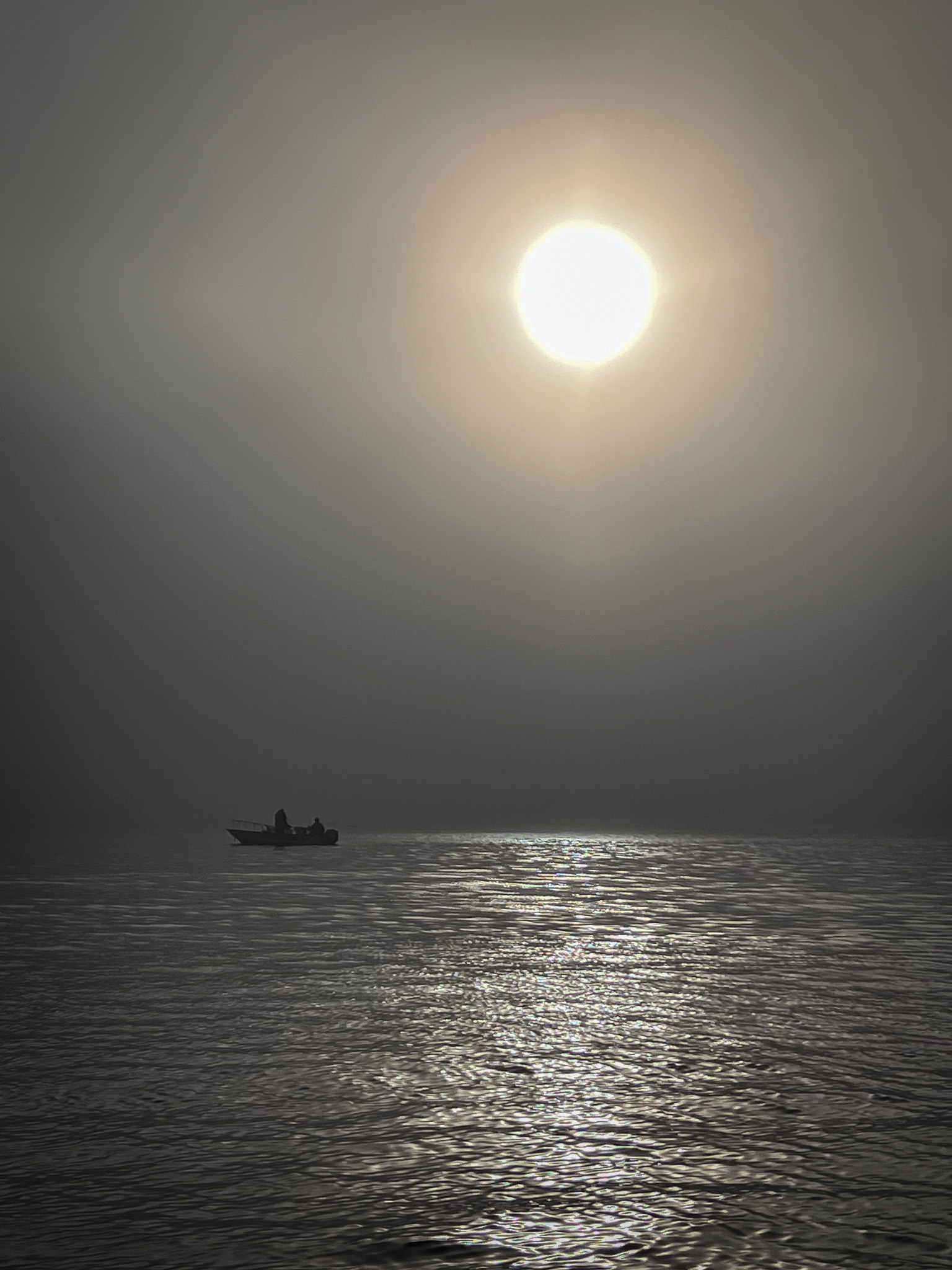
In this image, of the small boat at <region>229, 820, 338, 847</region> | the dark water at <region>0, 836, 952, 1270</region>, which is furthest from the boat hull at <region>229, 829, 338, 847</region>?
the dark water at <region>0, 836, 952, 1270</region>

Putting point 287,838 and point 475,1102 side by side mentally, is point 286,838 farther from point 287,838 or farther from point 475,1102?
point 475,1102

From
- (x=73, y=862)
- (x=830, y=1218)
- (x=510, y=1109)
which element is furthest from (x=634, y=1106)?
(x=73, y=862)

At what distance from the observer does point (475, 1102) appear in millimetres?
22000

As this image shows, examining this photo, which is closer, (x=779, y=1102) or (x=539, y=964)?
(x=779, y=1102)

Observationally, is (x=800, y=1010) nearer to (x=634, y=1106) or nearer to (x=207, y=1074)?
(x=634, y=1106)

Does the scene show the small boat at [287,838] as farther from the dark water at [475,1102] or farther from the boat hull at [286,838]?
the dark water at [475,1102]

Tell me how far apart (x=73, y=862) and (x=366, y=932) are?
346ft

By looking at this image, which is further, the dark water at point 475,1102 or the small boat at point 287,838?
the small boat at point 287,838

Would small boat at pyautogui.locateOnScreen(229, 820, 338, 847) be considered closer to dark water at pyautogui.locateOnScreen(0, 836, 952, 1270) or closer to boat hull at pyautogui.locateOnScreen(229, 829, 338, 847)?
boat hull at pyautogui.locateOnScreen(229, 829, 338, 847)

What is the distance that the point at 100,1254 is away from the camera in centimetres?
1404

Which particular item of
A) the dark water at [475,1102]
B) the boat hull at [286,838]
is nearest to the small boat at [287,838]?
the boat hull at [286,838]

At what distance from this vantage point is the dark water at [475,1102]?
14906 mm

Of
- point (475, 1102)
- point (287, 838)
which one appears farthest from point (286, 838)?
point (475, 1102)

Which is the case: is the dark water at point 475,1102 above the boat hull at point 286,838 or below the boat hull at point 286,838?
below
